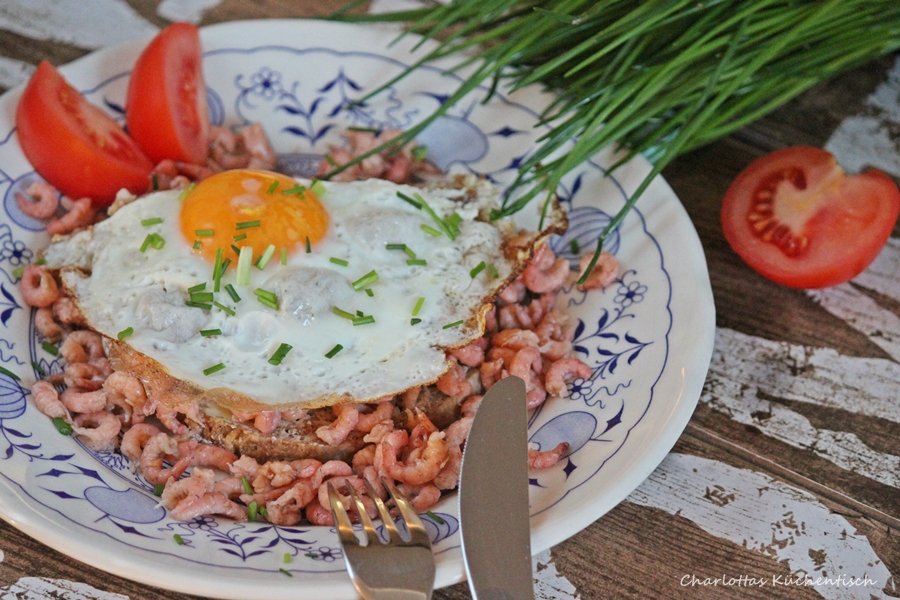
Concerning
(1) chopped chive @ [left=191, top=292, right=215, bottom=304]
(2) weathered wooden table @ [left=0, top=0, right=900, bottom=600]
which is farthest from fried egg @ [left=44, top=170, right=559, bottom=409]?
(2) weathered wooden table @ [left=0, top=0, right=900, bottom=600]

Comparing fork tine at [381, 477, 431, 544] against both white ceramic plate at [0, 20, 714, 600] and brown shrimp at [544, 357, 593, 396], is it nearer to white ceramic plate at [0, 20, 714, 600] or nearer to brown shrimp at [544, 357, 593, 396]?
white ceramic plate at [0, 20, 714, 600]

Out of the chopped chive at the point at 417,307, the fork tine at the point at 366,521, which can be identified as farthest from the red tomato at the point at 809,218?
the fork tine at the point at 366,521

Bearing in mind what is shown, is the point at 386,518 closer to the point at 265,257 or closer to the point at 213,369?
the point at 213,369

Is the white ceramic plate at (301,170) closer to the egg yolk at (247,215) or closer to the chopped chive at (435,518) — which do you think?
the chopped chive at (435,518)

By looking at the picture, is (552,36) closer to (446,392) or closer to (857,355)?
(446,392)

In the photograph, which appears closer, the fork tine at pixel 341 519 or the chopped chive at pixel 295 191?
the fork tine at pixel 341 519

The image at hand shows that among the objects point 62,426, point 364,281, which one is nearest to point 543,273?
point 364,281
